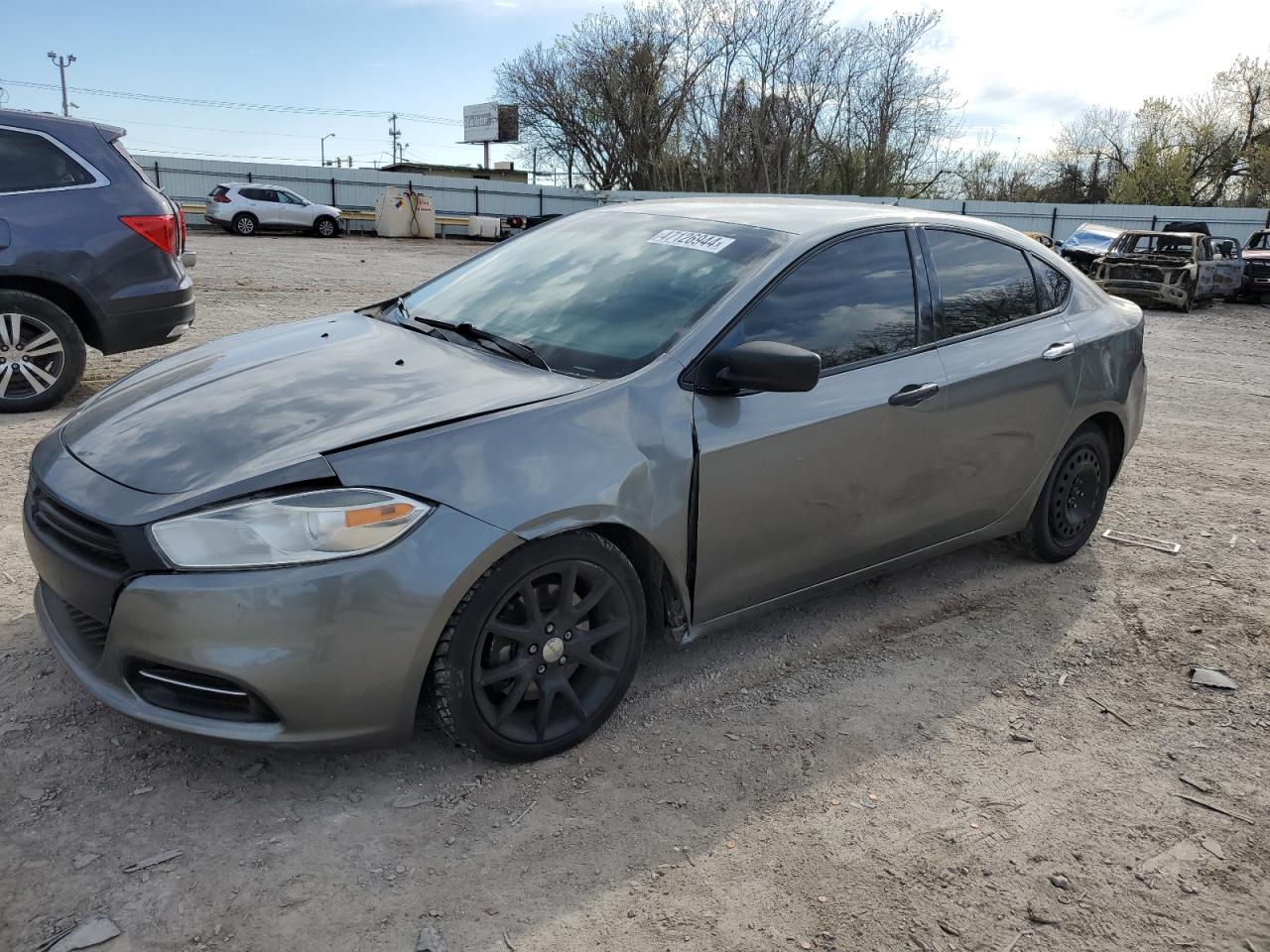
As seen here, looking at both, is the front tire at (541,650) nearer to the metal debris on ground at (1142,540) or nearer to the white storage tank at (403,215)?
the metal debris on ground at (1142,540)

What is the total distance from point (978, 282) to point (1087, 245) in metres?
23.0

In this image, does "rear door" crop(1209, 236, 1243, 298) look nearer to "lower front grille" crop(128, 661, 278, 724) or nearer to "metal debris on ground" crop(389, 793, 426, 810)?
"metal debris on ground" crop(389, 793, 426, 810)

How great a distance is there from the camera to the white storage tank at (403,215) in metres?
32.4

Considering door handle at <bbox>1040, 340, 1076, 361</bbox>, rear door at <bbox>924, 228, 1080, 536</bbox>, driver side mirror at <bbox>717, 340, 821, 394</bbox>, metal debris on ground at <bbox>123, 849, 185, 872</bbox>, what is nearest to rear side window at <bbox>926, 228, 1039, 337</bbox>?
rear door at <bbox>924, 228, 1080, 536</bbox>

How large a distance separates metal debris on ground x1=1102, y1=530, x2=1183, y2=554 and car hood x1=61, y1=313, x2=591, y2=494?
3466 millimetres

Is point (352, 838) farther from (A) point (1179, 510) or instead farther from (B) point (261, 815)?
(A) point (1179, 510)

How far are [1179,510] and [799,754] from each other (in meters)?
3.72

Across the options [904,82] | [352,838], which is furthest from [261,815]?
[904,82]

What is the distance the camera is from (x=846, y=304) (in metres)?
3.45

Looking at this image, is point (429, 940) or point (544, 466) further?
point (544, 466)

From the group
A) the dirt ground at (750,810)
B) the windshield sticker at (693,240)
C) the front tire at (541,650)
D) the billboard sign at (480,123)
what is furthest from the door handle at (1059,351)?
the billboard sign at (480,123)

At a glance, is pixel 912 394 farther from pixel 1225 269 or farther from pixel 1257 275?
pixel 1257 275

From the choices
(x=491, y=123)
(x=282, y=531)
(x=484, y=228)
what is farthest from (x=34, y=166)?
(x=491, y=123)

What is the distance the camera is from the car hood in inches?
101
